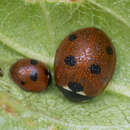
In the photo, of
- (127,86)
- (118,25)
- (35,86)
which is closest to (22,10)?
(35,86)

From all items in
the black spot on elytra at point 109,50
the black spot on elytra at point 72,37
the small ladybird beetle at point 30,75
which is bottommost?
the small ladybird beetle at point 30,75

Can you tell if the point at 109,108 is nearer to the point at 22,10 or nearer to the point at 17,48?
the point at 17,48

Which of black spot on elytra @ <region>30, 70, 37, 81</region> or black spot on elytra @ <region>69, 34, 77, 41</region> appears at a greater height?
black spot on elytra @ <region>69, 34, 77, 41</region>

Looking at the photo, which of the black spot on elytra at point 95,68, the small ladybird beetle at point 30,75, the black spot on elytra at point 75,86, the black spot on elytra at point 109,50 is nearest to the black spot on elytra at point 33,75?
the small ladybird beetle at point 30,75

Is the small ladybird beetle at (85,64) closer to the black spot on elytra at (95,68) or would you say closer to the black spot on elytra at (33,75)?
the black spot on elytra at (95,68)

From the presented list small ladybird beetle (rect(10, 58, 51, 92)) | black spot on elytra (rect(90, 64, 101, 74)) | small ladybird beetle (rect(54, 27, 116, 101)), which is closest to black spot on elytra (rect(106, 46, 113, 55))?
small ladybird beetle (rect(54, 27, 116, 101))

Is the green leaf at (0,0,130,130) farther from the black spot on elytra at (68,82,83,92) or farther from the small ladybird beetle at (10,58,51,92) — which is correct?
the black spot on elytra at (68,82,83,92)
